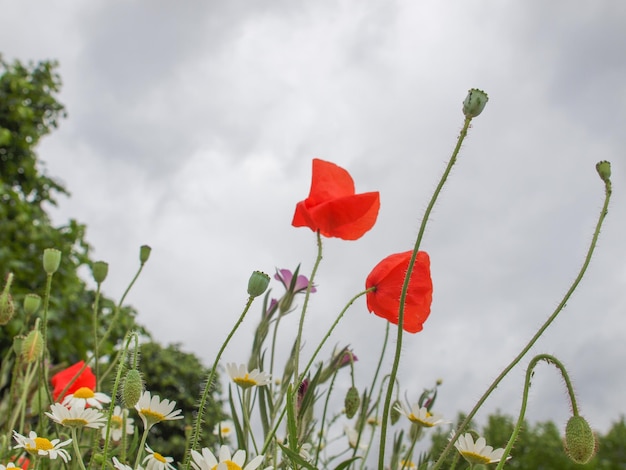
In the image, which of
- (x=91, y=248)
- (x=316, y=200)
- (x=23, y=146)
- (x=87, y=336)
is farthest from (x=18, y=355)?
(x=23, y=146)

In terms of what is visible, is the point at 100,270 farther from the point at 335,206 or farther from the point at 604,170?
the point at 604,170

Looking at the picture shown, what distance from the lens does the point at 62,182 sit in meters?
6.18

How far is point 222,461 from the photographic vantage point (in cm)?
106

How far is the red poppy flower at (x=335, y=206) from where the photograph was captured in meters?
1.35

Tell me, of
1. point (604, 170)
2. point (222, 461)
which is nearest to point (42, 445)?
point (222, 461)

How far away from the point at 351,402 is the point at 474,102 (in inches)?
30.0

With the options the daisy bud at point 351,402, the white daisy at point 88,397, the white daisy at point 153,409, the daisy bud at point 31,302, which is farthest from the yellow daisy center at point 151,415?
the daisy bud at point 31,302

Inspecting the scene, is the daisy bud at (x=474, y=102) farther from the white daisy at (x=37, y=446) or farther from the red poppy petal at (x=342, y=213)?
the white daisy at (x=37, y=446)

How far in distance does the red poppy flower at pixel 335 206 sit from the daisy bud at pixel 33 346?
570mm

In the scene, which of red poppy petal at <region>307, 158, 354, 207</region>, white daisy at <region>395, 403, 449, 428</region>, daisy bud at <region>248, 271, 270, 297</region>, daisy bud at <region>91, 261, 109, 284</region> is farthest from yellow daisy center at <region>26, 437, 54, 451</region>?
white daisy at <region>395, 403, 449, 428</region>

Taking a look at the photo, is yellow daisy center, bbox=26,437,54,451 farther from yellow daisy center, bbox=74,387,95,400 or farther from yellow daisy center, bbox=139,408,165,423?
yellow daisy center, bbox=74,387,95,400

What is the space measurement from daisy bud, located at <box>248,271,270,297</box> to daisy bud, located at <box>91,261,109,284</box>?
680 millimetres

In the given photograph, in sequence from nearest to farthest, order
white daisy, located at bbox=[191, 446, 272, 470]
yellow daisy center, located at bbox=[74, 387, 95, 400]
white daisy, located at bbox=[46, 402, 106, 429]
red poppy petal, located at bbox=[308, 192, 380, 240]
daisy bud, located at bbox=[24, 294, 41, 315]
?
white daisy, located at bbox=[191, 446, 272, 470]
white daisy, located at bbox=[46, 402, 106, 429]
red poppy petal, located at bbox=[308, 192, 380, 240]
yellow daisy center, located at bbox=[74, 387, 95, 400]
daisy bud, located at bbox=[24, 294, 41, 315]

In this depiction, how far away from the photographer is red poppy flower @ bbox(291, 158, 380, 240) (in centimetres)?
135
